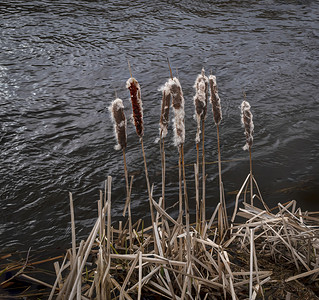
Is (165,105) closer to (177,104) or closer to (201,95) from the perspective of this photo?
(177,104)

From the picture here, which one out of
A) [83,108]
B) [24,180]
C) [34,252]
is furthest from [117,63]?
[34,252]

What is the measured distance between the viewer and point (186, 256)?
169 cm

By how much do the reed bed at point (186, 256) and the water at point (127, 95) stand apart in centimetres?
65

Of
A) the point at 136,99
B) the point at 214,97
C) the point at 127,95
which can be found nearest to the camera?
the point at 136,99

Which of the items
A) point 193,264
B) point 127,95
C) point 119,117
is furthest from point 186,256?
point 127,95

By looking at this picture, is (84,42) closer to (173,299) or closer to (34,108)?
(34,108)

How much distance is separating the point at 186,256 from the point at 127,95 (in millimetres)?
2503

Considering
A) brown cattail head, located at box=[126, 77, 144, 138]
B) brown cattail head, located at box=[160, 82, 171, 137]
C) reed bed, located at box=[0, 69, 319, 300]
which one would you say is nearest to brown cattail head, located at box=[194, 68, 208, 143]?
reed bed, located at box=[0, 69, 319, 300]

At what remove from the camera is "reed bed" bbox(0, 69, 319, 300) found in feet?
4.82

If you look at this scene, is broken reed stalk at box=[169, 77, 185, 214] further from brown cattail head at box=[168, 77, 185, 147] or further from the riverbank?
the riverbank

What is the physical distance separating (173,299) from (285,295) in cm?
46

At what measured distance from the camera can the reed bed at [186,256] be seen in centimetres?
147

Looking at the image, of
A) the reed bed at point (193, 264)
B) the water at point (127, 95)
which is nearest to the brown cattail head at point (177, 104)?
the reed bed at point (193, 264)

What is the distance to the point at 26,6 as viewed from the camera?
19.5 ft
